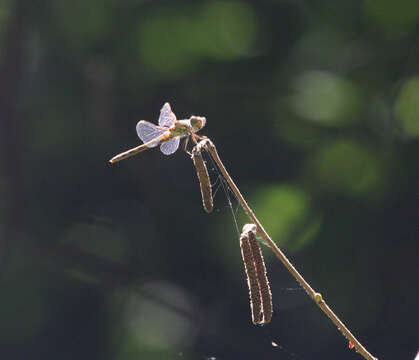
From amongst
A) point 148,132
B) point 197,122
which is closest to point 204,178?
point 197,122

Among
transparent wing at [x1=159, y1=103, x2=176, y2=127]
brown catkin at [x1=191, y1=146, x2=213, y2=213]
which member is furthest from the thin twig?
transparent wing at [x1=159, y1=103, x2=176, y2=127]

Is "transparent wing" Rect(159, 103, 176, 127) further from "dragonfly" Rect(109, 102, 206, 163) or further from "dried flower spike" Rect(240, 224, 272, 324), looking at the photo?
"dried flower spike" Rect(240, 224, 272, 324)

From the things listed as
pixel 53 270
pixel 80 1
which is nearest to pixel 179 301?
pixel 53 270

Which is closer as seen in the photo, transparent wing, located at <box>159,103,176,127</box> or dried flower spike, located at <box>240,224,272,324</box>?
dried flower spike, located at <box>240,224,272,324</box>

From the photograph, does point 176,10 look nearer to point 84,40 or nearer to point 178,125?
point 84,40

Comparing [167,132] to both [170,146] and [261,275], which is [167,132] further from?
[261,275]

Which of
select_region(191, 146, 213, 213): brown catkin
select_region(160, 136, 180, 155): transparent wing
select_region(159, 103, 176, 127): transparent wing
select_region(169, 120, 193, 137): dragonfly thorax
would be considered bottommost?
select_region(191, 146, 213, 213): brown catkin

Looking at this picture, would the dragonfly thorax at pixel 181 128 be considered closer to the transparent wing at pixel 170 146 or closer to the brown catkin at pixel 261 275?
the transparent wing at pixel 170 146
